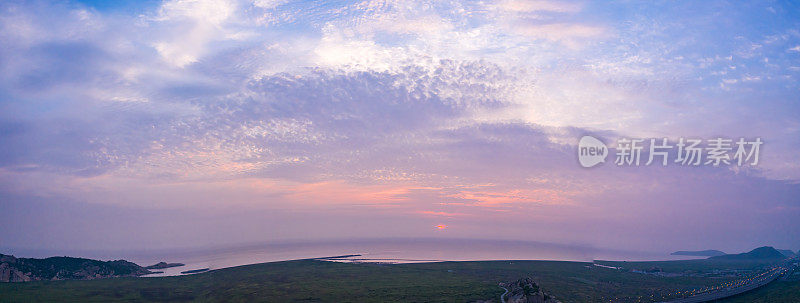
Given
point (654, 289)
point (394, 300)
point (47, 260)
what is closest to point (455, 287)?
point (394, 300)

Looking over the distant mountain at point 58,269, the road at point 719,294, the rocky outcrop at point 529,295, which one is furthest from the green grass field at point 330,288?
the distant mountain at point 58,269

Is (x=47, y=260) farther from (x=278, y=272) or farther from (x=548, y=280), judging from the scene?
(x=548, y=280)

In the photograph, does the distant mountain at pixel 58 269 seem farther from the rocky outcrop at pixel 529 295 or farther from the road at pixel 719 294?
the road at pixel 719 294

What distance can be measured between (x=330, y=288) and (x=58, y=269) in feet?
319

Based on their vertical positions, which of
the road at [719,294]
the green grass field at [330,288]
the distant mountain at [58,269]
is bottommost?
the road at [719,294]

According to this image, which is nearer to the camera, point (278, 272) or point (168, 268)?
point (278, 272)

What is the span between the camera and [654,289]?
403 feet

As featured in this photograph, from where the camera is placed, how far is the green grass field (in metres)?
98.5

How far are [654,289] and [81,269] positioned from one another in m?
192

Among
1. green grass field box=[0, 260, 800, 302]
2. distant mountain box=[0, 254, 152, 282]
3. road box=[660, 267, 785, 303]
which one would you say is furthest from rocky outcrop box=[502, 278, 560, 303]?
distant mountain box=[0, 254, 152, 282]

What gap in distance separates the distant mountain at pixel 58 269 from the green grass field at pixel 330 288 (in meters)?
13.2

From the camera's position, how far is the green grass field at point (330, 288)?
323ft

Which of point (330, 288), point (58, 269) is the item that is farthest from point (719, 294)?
point (58, 269)

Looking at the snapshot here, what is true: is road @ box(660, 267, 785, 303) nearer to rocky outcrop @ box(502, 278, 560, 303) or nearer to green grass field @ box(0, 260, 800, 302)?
green grass field @ box(0, 260, 800, 302)
